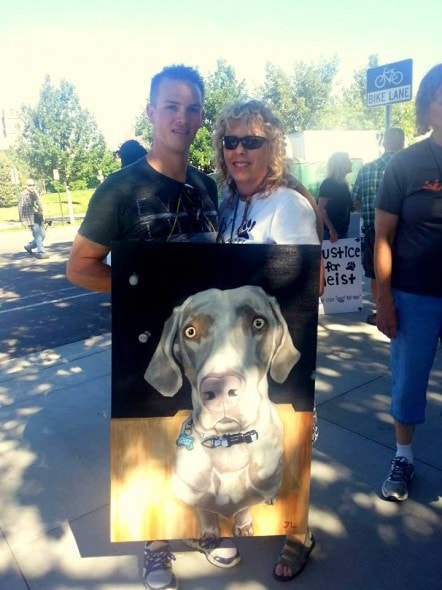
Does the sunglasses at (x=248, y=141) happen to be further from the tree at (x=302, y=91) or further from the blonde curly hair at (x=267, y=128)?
the tree at (x=302, y=91)

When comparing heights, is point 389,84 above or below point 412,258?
above

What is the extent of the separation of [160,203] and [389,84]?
16.1 feet

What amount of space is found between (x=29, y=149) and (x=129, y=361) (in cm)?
3105

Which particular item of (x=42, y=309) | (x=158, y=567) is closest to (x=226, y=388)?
(x=158, y=567)

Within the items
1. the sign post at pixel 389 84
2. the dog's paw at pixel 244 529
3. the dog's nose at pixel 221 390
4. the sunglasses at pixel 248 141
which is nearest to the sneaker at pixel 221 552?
the dog's paw at pixel 244 529

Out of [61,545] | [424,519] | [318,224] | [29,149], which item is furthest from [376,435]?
[29,149]

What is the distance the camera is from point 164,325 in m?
1.73

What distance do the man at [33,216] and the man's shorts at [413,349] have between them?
35.9 feet

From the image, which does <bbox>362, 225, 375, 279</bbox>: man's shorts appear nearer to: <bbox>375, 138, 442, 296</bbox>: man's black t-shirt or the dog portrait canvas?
<bbox>375, 138, 442, 296</bbox>: man's black t-shirt

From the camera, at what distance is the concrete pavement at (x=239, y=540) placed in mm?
2168

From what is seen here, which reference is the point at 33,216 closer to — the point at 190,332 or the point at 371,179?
the point at 371,179

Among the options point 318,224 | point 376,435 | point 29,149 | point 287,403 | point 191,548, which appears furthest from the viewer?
point 29,149

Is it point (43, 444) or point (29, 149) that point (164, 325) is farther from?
point (29, 149)

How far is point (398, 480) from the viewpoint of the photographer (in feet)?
8.59
